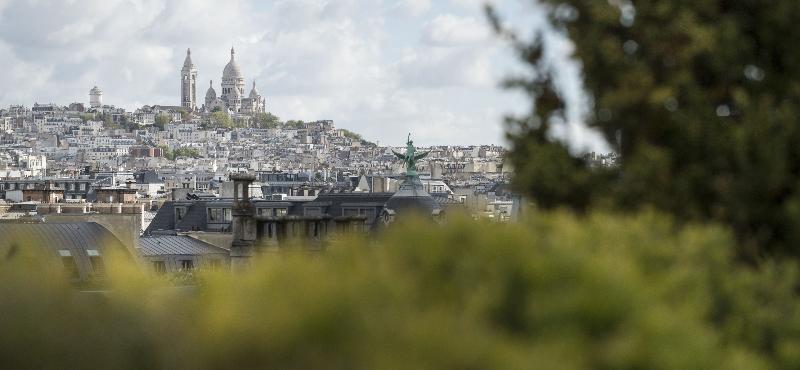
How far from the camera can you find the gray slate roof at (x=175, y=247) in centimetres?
3703

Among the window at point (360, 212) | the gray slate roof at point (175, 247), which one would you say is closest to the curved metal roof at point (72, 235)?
the gray slate roof at point (175, 247)

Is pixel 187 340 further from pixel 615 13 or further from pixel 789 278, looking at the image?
pixel 615 13

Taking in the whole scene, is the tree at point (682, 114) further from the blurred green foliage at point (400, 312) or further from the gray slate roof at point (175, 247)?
the gray slate roof at point (175, 247)

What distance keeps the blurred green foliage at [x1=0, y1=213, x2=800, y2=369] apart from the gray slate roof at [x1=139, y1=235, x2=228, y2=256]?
102 feet

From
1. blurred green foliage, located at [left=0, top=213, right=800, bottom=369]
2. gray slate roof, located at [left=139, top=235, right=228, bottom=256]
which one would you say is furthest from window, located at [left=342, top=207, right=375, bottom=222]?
blurred green foliage, located at [left=0, top=213, right=800, bottom=369]

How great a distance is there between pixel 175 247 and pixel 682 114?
31.8 meters

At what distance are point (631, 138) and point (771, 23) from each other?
0.87 metres

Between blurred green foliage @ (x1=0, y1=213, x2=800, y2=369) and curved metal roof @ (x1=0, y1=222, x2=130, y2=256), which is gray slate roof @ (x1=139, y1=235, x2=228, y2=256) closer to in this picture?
curved metal roof @ (x1=0, y1=222, x2=130, y2=256)

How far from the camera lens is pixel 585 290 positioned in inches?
198

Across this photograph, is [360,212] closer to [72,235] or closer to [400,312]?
[72,235]

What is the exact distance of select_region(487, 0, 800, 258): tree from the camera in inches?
290

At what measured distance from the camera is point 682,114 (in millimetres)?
7480

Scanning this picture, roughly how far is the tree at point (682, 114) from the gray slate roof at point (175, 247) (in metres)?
28.8

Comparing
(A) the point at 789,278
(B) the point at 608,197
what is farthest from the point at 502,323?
(B) the point at 608,197
